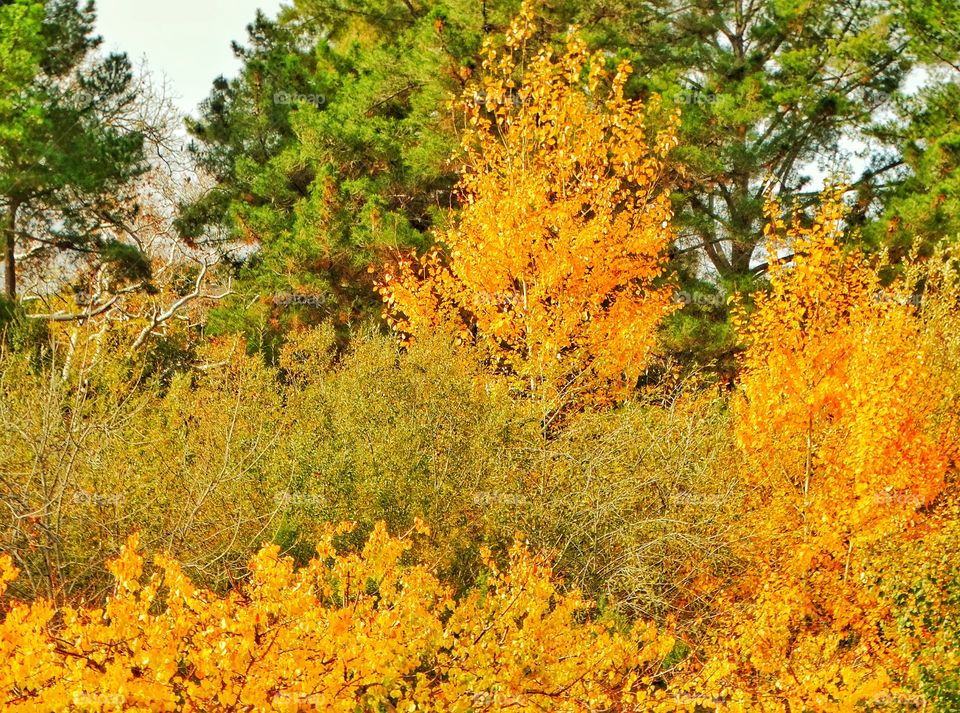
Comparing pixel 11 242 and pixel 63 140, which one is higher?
pixel 63 140

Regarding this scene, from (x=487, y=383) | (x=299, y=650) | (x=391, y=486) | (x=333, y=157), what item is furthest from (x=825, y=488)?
(x=333, y=157)

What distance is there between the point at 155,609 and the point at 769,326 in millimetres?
7988

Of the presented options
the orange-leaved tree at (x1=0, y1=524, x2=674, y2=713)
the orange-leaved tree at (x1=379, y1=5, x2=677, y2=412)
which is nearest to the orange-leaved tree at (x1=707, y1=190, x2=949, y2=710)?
the orange-leaved tree at (x1=0, y1=524, x2=674, y2=713)

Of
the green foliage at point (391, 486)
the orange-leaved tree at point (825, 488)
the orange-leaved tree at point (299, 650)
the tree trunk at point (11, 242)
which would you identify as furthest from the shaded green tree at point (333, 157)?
the orange-leaved tree at point (299, 650)

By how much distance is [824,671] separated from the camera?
699 centimetres

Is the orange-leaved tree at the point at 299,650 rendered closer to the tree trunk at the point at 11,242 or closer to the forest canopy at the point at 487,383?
the forest canopy at the point at 487,383

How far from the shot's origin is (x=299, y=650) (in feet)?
17.1

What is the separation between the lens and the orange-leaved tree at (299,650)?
4840mm

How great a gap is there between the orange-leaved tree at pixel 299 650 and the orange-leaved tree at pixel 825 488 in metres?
1.01

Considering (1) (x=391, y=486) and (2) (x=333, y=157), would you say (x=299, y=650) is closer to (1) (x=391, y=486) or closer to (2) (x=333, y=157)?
(1) (x=391, y=486)

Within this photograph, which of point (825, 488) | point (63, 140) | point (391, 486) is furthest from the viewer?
point (63, 140)

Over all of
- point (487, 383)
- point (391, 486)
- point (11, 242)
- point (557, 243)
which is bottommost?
point (391, 486)

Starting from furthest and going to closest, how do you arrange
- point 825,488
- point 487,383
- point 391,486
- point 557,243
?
1. point 557,243
2. point 487,383
3. point 825,488
4. point 391,486

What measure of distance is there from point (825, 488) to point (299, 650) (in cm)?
677
